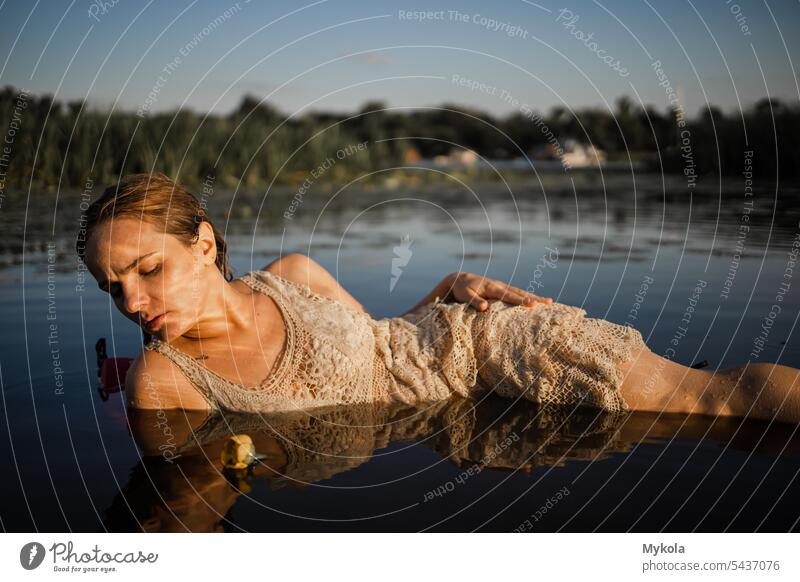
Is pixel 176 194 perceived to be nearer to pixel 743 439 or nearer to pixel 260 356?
A: pixel 260 356

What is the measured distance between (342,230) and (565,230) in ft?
11.4

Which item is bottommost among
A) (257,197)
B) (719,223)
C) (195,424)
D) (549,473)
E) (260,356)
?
(549,473)

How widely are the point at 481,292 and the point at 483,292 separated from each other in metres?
0.01

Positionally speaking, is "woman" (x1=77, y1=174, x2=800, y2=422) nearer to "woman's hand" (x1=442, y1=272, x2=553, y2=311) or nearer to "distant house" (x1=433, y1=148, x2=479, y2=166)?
"woman's hand" (x1=442, y1=272, x2=553, y2=311)

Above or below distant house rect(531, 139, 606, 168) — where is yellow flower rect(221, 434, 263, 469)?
below

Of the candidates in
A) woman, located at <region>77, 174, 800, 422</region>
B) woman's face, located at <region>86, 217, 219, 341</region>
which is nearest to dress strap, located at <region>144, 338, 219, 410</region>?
woman, located at <region>77, 174, 800, 422</region>

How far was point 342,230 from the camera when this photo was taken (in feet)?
38.3

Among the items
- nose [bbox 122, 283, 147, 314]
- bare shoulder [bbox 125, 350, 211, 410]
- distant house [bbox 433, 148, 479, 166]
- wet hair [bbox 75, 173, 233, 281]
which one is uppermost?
distant house [bbox 433, 148, 479, 166]

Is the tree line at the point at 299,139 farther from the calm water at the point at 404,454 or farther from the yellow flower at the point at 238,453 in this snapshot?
the yellow flower at the point at 238,453

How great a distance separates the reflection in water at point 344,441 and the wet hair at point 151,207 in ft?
3.27

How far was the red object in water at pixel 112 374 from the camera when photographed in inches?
170

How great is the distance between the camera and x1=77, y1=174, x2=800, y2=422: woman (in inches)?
135

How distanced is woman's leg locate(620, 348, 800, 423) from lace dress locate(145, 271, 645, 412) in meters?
0.09

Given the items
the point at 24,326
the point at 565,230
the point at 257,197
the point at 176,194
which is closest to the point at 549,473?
the point at 176,194
